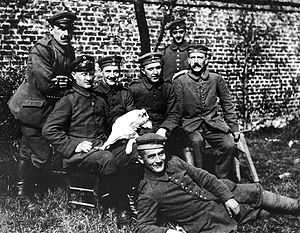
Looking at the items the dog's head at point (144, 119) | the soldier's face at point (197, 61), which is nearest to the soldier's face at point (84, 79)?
the dog's head at point (144, 119)

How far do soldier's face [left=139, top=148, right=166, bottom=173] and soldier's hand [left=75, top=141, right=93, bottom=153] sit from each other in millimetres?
820

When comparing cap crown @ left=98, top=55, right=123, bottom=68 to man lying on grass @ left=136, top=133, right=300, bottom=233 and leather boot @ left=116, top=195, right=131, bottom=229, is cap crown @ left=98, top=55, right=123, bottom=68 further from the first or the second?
leather boot @ left=116, top=195, right=131, bottom=229

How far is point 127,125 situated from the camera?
4980 millimetres

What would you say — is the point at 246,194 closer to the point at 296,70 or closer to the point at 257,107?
the point at 257,107

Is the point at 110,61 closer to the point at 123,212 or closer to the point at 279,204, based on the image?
the point at 123,212

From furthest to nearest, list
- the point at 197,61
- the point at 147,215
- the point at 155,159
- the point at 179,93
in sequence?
1. the point at 179,93
2. the point at 197,61
3. the point at 155,159
4. the point at 147,215

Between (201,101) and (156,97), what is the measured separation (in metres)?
0.77

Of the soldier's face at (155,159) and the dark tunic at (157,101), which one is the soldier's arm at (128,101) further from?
the soldier's face at (155,159)

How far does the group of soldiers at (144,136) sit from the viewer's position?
4.32 metres

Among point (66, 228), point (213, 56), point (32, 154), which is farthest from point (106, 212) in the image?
point (213, 56)

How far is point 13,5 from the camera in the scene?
8.20m

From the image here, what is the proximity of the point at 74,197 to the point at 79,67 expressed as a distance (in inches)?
58.9

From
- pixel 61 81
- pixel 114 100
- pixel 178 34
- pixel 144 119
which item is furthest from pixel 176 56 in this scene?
pixel 61 81

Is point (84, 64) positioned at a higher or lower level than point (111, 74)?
higher
